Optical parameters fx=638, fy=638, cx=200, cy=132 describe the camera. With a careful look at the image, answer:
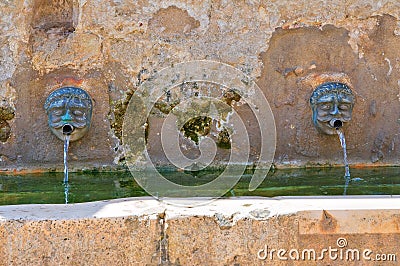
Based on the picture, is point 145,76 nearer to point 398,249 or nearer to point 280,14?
point 280,14

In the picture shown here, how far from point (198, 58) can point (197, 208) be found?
52.9 inches

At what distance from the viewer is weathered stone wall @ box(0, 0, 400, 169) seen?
9.52ft

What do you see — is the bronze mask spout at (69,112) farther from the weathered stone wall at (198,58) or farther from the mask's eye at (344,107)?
the mask's eye at (344,107)

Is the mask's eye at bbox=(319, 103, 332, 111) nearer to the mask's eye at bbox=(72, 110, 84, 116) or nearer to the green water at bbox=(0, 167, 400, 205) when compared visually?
the green water at bbox=(0, 167, 400, 205)

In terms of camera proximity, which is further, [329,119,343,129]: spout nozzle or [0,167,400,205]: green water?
[329,119,343,129]: spout nozzle

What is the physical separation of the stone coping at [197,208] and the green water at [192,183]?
0.36 meters

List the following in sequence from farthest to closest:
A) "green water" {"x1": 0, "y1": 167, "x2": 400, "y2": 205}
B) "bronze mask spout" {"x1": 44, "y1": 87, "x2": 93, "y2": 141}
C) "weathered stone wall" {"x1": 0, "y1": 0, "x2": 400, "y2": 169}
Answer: "weathered stone wall" {"x1": 0, "y1": 0, "x2": 400, "y2": 169}
"bronze mask spout" {"x1": 44, "y1": 87, "x2": 93, "y2": 141}
"green water" {"x1": 0, "y1": 167, "x2": 400, "y2": 205}

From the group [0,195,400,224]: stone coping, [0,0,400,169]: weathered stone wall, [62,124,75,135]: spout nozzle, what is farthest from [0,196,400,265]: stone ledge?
[0,0,400,169]: weathered stone wall

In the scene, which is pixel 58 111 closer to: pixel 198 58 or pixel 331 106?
pixel 198 58

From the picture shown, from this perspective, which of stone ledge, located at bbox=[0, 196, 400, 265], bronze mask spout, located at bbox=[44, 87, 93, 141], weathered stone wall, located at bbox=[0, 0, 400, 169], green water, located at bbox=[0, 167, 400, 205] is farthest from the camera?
weathered stone wall, located at bbox=[0, 0, 400, 169]

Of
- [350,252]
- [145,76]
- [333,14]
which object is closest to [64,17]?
[145,76]

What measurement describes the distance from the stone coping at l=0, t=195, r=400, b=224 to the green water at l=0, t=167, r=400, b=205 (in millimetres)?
364

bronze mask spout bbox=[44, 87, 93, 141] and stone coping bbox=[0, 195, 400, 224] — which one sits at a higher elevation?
bronze mask spout bbox=[44, 87, 93, 141]

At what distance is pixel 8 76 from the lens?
2.89 meters
